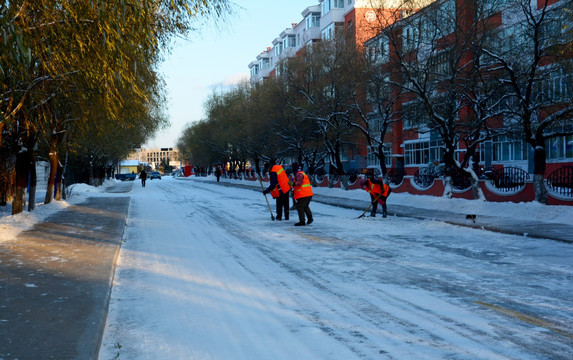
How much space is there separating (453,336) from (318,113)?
29821 mm

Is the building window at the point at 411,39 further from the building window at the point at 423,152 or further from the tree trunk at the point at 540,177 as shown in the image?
the building window at the point at 423,152

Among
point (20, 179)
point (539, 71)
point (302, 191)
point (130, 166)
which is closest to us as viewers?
point (302, 191)

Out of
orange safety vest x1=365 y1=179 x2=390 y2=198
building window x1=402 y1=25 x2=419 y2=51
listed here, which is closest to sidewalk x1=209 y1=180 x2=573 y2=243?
orange safety vest x1=365 y1=179 x2=390 y2=198

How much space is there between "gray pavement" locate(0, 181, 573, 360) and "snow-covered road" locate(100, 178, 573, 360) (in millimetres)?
268

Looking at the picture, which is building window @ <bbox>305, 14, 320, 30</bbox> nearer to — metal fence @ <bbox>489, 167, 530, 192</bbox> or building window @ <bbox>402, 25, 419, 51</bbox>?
building window @ <bbox>402, 25, 419, 51</bbox>

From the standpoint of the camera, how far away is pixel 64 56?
27.1ft

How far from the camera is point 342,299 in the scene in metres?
6.92

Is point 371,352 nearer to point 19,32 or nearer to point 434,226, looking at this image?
point 19,32

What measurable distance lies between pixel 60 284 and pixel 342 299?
11.6ft

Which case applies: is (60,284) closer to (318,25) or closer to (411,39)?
(411,39)

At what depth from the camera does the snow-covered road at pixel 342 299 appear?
5.11 metres

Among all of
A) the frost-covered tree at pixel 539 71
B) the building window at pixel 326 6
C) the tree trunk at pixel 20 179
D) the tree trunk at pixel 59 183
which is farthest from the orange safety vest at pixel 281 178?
the building window at pixel 326 6

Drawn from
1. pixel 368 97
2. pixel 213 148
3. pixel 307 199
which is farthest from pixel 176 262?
pixel 213 148

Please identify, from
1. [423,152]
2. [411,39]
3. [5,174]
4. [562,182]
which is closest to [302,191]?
[562,182]
